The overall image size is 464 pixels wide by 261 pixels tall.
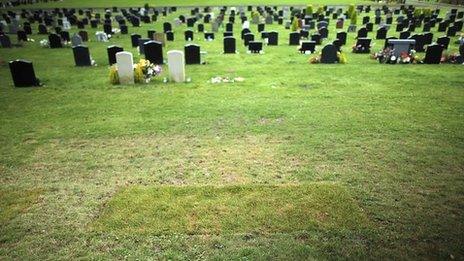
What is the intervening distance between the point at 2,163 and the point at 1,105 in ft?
15.8

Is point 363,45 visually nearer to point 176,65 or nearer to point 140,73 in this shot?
point 176,65

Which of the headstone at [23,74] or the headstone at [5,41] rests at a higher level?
the headstone at [5,41]

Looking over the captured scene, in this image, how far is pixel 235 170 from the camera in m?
7.51

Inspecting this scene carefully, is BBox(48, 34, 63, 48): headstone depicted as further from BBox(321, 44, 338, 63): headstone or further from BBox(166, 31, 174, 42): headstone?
BBox(321, 44, 338, 63): headstone

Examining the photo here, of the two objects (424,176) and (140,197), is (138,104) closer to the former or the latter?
(140,197)

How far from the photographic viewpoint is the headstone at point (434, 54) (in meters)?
16.7

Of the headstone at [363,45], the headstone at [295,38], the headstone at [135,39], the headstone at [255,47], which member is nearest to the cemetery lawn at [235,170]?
the headstone at [363,45]

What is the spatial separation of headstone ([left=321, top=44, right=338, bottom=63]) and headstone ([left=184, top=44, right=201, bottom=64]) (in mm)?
5928

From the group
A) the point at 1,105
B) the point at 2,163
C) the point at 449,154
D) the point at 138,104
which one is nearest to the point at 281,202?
the point at 449,154

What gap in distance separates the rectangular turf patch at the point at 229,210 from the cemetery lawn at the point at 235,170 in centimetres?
3

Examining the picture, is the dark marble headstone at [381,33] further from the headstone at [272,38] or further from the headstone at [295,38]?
the headstone at [272,38]

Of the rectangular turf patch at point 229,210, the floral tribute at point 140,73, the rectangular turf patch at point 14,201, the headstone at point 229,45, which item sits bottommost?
the rectangular turf patch at point 14,201

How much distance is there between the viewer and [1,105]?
11867 millimetres

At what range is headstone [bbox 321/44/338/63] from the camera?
17047 mm
